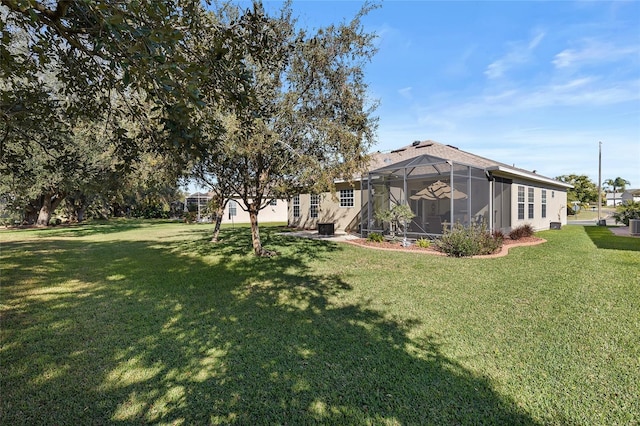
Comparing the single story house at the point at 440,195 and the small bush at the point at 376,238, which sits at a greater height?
the single story house at the point at 440,195

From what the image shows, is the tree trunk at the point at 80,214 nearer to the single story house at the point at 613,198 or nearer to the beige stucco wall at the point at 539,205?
the beige stucco wall at the point at 539,205

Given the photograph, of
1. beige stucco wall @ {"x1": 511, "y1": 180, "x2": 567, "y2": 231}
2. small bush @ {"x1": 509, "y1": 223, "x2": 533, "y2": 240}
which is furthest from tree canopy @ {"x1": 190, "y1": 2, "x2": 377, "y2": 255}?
beige stucco wall @ {"x1": 511, "y1": 180, "x2": 567, "y2": 231}

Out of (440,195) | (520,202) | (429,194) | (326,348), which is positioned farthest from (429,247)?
(326,348)

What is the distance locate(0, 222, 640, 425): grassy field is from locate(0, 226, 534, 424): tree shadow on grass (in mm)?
18

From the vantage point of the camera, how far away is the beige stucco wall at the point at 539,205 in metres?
14.6

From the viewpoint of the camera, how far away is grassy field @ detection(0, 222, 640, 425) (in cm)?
246

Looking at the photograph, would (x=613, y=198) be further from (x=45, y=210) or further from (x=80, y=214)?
(x=45, y=210)

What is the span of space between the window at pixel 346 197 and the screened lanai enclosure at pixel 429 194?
67.3 inches

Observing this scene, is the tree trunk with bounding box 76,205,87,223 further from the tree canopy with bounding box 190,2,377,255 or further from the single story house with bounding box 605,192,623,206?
the single story house with bounding box 605,192,623,206

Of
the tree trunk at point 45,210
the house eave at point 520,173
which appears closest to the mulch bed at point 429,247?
the house eave at point 520,173

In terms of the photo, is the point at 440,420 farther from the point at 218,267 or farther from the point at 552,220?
the point at 552,220

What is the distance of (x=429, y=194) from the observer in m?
14.9

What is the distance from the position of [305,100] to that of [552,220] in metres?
18.8

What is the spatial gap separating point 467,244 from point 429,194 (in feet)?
20.0
